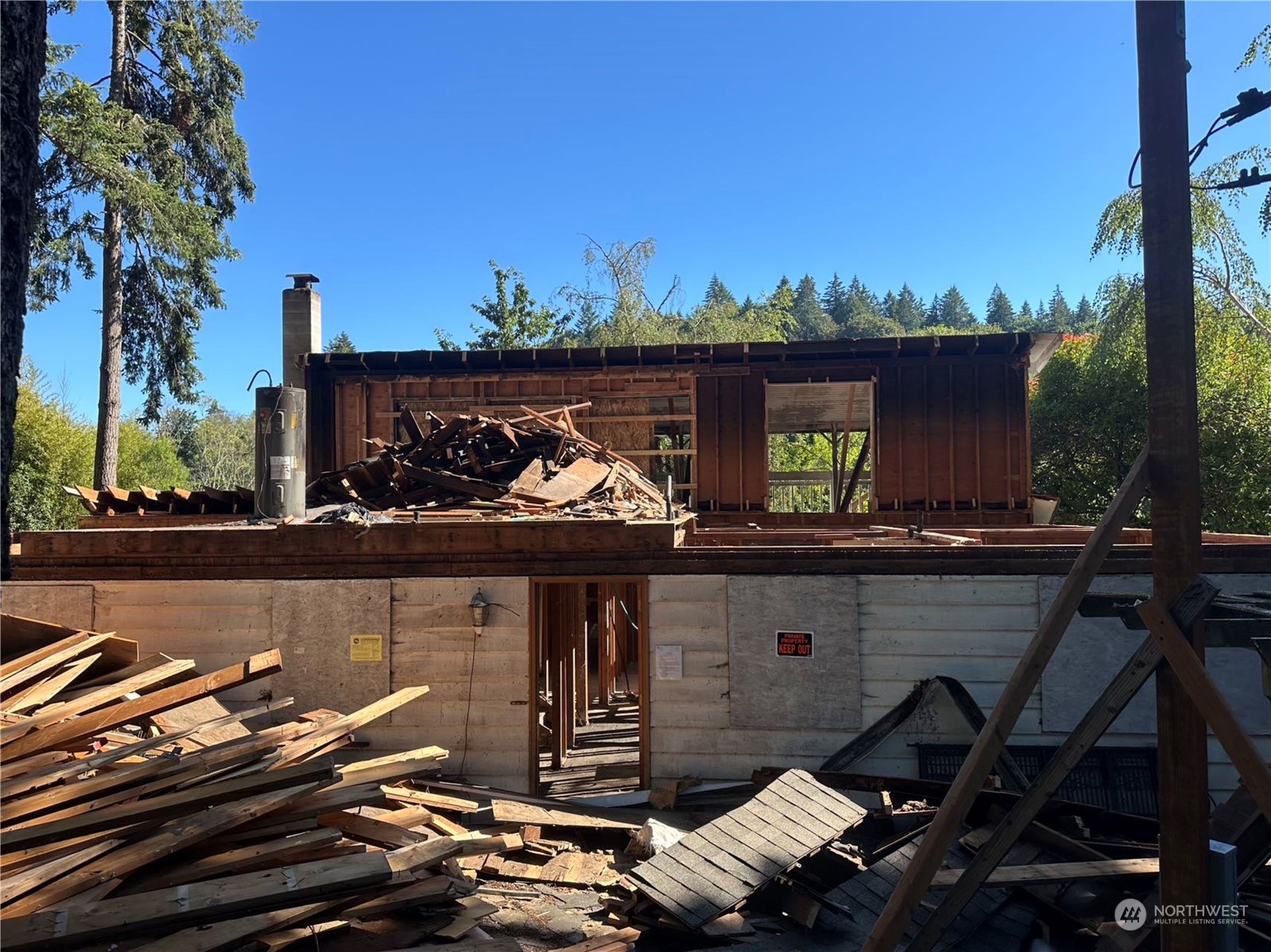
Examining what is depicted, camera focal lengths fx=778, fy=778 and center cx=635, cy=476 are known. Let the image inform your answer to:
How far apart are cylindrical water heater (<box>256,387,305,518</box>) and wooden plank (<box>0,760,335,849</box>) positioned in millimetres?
4094

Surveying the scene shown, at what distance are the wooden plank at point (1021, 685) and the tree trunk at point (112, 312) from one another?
76.8ft

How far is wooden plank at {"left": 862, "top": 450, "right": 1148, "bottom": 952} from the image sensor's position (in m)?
3.88

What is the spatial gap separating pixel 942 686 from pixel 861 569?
57.6 inches

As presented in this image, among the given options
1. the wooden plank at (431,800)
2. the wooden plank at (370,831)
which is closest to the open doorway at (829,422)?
the wooden plank at (431,800)

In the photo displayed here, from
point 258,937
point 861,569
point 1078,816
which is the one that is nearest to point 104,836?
point 258,937

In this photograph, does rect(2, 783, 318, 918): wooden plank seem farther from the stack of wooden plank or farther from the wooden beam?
the wooden beam

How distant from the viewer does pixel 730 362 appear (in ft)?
53.9

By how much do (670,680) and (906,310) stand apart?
127713 mm

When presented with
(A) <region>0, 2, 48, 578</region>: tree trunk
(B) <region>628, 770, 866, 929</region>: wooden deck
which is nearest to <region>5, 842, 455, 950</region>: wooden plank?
(B) <region>628, 770, 866, 929</region>: wooden deck

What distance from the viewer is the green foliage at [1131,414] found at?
20547 millimetres

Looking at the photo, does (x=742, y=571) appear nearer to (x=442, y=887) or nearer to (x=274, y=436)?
(x=442, y=887)

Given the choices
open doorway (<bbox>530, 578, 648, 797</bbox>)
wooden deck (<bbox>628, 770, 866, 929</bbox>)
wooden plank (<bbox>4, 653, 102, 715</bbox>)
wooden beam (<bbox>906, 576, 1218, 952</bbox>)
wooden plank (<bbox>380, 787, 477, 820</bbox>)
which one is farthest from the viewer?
open doorway (<bbox>530, 578, 648, 797</bbox>)

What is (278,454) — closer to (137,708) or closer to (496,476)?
(496,476)

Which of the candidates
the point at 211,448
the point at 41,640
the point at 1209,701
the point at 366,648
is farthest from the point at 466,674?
the point at 211,448
